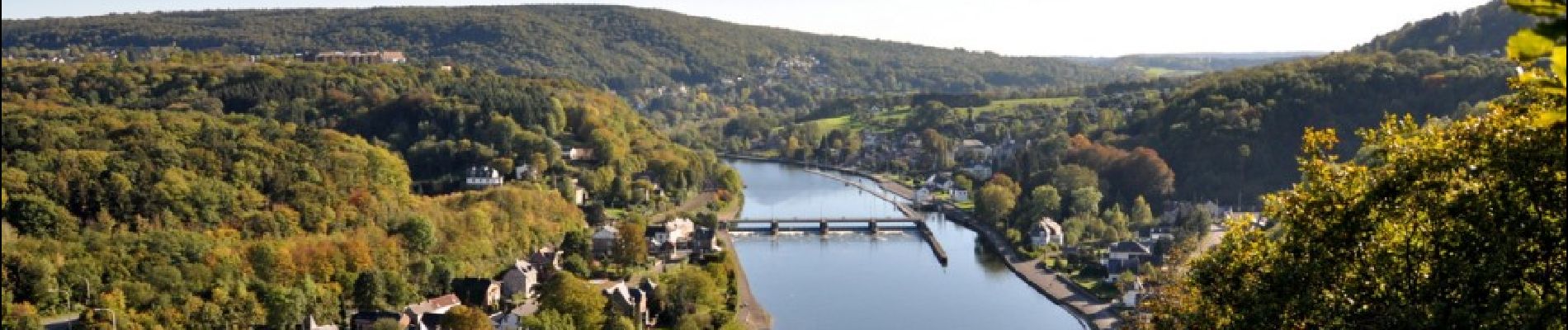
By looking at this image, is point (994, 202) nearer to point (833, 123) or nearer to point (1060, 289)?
point (1060, 289)

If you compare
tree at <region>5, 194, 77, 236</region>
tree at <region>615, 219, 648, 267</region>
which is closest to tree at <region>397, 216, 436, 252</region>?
tree at <region>615, 219, 648, 267</region>

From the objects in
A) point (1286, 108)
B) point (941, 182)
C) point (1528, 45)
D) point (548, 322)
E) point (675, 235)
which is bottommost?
point (941, 182)

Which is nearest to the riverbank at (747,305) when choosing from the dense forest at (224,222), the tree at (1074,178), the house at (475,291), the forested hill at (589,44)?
the dense forest at (224,222)

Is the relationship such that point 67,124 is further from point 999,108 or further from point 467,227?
point 999,108

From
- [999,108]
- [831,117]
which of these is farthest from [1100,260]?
[831,117]

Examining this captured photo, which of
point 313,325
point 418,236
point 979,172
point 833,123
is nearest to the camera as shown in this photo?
point 313,325

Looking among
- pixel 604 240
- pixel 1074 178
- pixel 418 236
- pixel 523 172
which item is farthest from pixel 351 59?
pixel 418 236

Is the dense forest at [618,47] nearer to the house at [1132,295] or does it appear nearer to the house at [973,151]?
the house at [973,151]

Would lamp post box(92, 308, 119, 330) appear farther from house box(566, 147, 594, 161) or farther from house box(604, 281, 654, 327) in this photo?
house box(566, 147, 594, 161)
